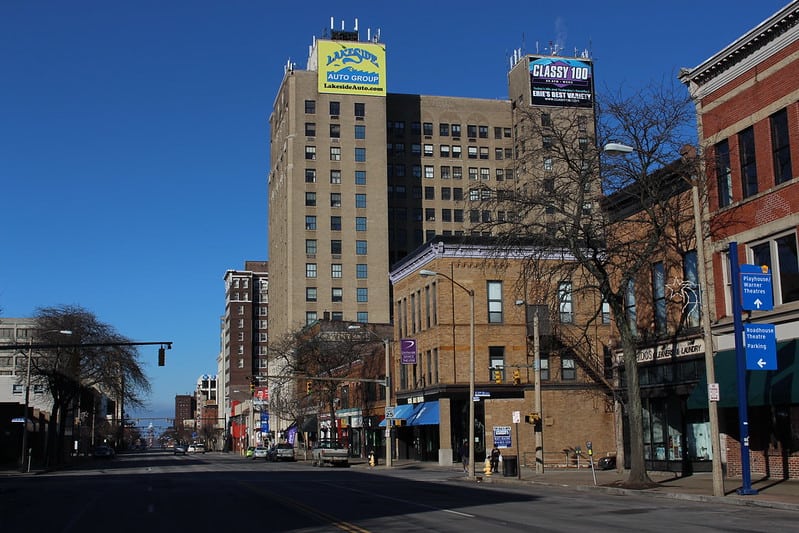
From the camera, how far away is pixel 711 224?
33.1 metres

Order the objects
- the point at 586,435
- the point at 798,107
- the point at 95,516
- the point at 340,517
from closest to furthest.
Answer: the point at 340,517, the point at 95,516, the point at 798,107, the point at 586,435

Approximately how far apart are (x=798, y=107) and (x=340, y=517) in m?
19.7

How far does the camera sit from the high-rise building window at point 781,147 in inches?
1166

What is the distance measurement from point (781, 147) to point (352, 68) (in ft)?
278

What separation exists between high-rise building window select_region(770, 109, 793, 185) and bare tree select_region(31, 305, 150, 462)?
54.1 metres

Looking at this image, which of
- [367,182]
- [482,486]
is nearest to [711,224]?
[482,486]

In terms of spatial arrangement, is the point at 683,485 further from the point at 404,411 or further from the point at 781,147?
the point at 404,411

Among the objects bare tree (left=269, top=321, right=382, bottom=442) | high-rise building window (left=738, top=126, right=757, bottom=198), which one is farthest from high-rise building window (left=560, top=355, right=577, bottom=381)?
high-rise building window (left=738, top=126, right=757, bottom=198)

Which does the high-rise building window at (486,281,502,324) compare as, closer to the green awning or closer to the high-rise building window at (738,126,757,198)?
the green awning

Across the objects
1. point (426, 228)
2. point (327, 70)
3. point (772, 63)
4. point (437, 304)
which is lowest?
point (437, 304)

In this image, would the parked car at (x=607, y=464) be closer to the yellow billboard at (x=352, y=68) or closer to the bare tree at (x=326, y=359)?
the bare tree at (x=326, y=359)

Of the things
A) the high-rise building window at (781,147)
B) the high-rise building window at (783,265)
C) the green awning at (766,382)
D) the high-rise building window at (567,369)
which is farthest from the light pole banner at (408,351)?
the high-rise building window at (781,147)

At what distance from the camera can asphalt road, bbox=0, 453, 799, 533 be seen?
756 inches

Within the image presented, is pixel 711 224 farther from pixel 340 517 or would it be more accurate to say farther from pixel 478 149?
pixel 478 149
